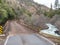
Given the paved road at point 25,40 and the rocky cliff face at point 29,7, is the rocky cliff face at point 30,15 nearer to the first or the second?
the rocky cliff face at point 29,7

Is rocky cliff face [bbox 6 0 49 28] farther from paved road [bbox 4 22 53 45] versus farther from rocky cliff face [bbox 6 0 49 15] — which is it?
paved road [bbox 4 22 53 45]

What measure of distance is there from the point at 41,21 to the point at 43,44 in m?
21.7

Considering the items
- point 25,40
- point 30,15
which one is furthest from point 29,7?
point 25,40

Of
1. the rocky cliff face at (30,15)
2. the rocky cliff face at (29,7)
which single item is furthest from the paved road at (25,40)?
the rocky cliff face at (29,7)

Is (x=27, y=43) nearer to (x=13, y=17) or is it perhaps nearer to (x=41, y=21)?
(x=41, y=21)

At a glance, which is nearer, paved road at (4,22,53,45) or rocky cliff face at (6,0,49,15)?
paved road at (4,22,53,45)

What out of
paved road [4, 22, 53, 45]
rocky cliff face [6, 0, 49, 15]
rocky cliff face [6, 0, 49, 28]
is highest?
rocky cliff face [6, 0, 49, 15]

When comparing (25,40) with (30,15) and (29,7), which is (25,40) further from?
(29,7)

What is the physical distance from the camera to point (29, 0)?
10956 centimetres

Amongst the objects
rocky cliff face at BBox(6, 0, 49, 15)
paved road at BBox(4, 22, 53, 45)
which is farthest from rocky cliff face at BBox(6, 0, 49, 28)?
paved road at BBox(4, 22, 53, 45)

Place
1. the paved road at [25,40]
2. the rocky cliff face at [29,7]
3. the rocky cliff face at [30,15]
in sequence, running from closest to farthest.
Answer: the paved road at [25,40] → the rocky cliff face at [30,15] → the rocky cliff face at [29,7]

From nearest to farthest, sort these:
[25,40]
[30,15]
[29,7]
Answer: [25,40], [30,15], [29,7]

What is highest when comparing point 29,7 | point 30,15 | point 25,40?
point 29,7

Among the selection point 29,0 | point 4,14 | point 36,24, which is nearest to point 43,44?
point 36,24
